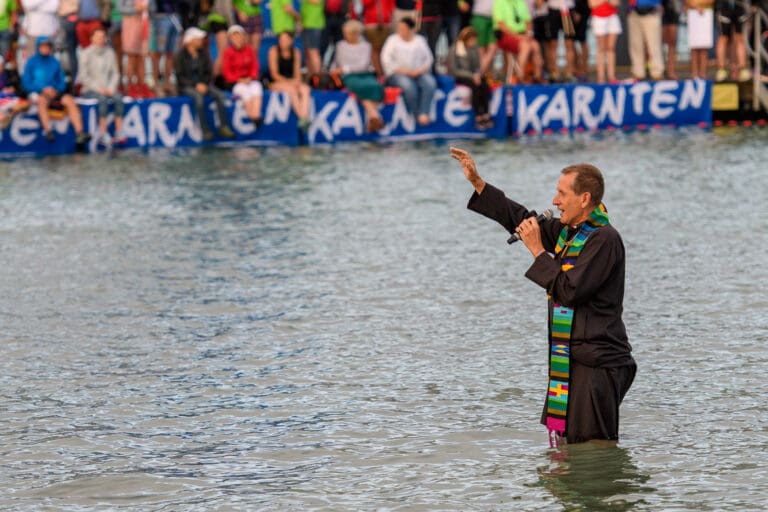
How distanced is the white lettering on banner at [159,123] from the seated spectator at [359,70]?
8.56 feet

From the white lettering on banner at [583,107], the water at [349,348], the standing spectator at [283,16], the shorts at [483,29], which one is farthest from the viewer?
the white lettering on banner at [583,107]

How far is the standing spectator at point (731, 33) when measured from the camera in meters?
25.2

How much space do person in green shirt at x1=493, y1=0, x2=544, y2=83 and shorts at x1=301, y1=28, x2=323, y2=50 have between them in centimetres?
261

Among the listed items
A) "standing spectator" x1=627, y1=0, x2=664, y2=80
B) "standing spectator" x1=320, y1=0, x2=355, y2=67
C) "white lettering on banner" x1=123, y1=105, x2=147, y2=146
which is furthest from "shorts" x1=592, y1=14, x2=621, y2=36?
"white lettering on banner" x1=123, y1=105, x2=147, y2=146

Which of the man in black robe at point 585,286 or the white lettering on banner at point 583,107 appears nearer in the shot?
the man in black robe at point 585,286

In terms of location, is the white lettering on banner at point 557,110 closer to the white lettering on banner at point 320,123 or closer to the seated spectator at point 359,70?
the seated spectator at point 359,70

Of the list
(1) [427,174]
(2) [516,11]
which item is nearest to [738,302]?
(1) [427,174]

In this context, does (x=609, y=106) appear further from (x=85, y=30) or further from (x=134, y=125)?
(x=85, y=30)

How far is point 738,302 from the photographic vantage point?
40.9ft

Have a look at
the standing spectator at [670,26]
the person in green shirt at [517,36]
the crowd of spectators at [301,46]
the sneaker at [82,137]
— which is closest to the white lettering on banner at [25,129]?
the crowd of spectators at [301,46]

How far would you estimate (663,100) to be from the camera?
25953mm

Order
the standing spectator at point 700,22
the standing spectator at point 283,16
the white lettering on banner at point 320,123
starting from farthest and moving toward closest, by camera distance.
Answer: the standing spectator at point 700,22 < the white lettering on banner at point 320,123 < the standing spectator at point 283,16

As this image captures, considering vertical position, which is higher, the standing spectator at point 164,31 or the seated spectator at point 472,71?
the standing spectator at point 164,31

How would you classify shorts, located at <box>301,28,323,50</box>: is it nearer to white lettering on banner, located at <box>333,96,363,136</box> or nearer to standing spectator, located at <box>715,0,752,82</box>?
white lettering on banner, located at <box>333,96,363,136</box>
